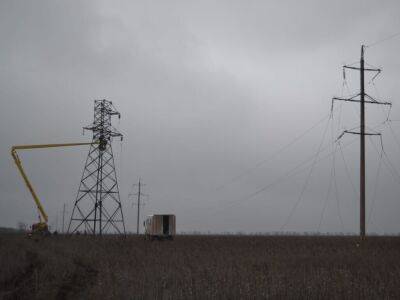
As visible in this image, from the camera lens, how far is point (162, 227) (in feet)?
167

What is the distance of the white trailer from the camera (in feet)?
165

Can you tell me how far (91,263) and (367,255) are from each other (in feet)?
40.7

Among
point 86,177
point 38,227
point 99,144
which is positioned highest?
point 99,144

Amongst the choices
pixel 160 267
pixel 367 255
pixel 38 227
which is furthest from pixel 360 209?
pixel 38 227

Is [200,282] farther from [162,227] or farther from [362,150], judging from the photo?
[162,227]

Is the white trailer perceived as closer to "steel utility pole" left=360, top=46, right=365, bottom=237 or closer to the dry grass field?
"steel utility pole" left=360, top=46, right=365, bottom=237

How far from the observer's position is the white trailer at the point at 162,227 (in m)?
50.3

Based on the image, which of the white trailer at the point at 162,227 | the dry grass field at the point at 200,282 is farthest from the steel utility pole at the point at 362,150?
the white trailer at the point at 162,227

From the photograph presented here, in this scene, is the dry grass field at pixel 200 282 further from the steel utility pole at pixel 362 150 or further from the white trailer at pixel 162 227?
the white trailer at pixel 162 227

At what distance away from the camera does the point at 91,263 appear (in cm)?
2017

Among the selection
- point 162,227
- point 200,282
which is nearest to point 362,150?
point 200,282

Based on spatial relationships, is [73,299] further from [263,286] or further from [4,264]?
[4,264]

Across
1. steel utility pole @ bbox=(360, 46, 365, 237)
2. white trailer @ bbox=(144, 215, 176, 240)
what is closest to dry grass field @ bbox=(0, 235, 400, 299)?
steel utility pole @ bbox=(360, 46, 365, 237)

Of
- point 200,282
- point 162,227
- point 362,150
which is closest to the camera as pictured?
point 200,282
